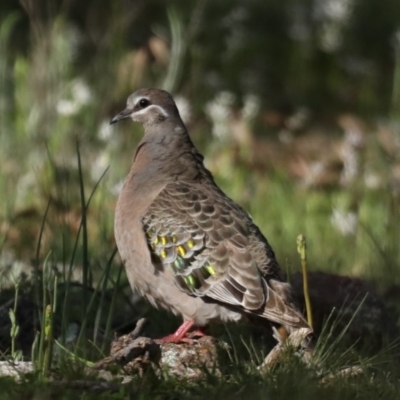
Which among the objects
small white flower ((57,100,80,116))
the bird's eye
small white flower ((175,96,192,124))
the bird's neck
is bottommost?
the bird's neck

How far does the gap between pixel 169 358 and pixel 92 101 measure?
485 centimetres

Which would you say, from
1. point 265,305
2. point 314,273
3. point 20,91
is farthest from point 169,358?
point 20,91

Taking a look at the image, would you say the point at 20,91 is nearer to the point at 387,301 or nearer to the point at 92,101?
the point at 92,101

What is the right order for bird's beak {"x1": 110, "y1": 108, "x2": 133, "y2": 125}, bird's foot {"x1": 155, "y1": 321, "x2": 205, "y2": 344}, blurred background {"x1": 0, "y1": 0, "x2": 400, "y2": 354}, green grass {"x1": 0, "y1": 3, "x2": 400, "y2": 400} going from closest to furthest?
green grass {"x1": 0, "y1": 3, "x2": 400, "y2": 400} → bird's foot {"x1": 155, "y1": 321, "x2": 205, "y2": 344} → bird's beak {"x1": 110, "y1": 108, "x2": 133, "y2": 125} → blurred background {"x1": 0, "y1": 0, "x2": 400, "y2": 354}

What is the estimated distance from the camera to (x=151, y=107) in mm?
6609

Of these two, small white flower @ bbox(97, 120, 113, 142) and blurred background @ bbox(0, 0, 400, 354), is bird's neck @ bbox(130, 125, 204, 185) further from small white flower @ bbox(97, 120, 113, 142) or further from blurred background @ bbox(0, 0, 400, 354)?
small white flower @ bbox(97, 120, 113, 142)

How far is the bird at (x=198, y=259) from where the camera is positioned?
5.62 metres

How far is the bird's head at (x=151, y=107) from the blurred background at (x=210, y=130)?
1.41 feet

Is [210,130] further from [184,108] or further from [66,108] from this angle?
[66,108]

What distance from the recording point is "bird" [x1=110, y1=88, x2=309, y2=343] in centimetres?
562

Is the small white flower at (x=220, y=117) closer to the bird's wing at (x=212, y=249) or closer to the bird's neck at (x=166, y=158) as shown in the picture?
the bird's neck at (x=166, y=158)

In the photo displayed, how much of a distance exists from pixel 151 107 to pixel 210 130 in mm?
3900

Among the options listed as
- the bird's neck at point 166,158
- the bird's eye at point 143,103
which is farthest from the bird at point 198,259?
the bird's eye at point 143,103

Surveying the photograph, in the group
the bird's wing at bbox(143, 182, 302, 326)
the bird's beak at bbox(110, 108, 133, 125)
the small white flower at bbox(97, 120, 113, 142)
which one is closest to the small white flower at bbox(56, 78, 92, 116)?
the small white flower at bbox(97, 120, 113, 142)
